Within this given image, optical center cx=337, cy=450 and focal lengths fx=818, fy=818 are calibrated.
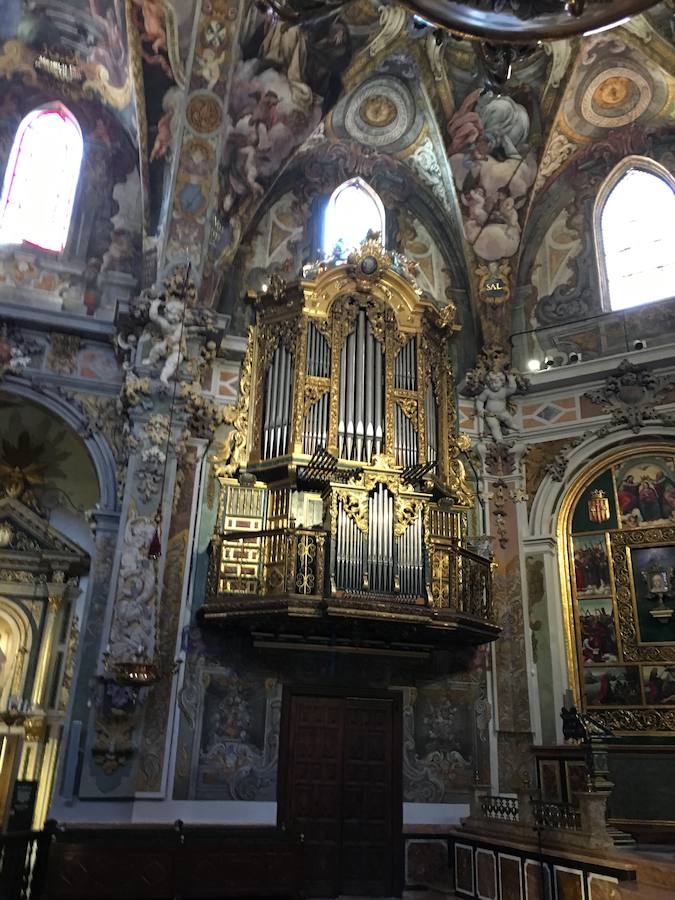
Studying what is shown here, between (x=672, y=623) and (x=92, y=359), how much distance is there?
33.1ft

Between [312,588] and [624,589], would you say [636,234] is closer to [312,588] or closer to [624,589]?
[624,589]

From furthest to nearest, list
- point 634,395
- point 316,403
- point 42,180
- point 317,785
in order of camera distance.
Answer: point 42,180 < point 634,395 < point 316,403 < point 317,785

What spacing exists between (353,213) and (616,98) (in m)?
5.27

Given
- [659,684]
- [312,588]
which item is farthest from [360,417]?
[659,684]

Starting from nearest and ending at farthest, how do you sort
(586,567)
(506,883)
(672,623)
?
1. (506,883)
2. (672,623)
3. (586,567)

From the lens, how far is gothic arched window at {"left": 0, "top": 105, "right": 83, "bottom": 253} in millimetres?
14164

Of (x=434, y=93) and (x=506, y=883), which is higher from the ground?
(x=434, y=93)

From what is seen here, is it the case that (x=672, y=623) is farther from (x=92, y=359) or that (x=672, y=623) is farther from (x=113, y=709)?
(x=92, y=359)

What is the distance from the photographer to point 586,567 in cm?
1345

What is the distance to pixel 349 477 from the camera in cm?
1231

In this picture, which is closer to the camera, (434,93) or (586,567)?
(586,567)

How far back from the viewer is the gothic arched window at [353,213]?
15.9m

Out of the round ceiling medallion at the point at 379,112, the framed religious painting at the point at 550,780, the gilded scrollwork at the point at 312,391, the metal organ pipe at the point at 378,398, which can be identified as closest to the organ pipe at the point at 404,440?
the metal organ pipe at the point at 378,398

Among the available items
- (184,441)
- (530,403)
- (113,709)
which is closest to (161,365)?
(184,441)
